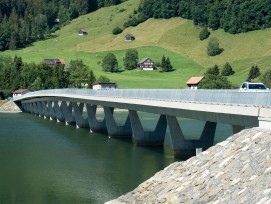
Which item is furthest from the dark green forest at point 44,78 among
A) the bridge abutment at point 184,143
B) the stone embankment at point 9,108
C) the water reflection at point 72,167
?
the bridge abutment at point 184,143

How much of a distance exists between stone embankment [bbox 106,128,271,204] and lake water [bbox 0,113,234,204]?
653 centimetres

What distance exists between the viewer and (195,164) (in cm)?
3181

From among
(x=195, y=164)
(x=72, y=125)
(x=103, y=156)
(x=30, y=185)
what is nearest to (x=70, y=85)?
(x=72, y=125)

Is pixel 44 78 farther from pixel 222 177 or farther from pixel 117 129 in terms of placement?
pixel 222 177

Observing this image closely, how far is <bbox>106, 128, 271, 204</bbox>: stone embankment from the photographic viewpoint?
2453cm

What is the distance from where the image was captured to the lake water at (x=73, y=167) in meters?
39.5

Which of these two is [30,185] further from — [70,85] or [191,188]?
[70,85]

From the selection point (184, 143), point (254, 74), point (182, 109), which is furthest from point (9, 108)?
point (182, 109)

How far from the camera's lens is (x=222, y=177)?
89.8 feet

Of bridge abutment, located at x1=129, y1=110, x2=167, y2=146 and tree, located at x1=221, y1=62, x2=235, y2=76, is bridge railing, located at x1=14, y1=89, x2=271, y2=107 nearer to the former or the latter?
bridge abutment, located at x1=129, y1=110, x2=167, y2=146

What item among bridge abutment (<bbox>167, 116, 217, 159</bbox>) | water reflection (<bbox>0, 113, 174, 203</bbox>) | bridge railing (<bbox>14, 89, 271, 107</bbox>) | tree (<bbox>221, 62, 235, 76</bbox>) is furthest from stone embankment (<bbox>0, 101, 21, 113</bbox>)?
bridge abutment (<bbox>167, 116, 217, 159</bbox>)

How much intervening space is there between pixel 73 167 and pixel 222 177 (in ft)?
88.2

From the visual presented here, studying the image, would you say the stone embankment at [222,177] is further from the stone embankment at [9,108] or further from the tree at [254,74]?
the tree at [254,74]

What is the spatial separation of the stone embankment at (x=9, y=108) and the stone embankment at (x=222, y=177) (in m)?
135
